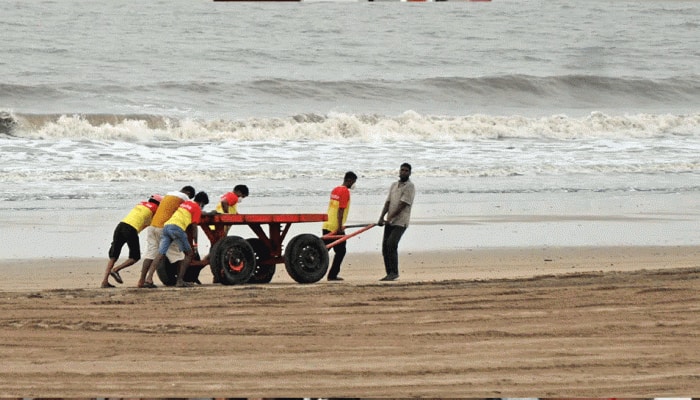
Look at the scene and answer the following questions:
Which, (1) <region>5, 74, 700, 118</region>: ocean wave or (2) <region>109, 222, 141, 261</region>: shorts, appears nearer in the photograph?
(2) <region>109, 222, 141, 261</region>: shorts

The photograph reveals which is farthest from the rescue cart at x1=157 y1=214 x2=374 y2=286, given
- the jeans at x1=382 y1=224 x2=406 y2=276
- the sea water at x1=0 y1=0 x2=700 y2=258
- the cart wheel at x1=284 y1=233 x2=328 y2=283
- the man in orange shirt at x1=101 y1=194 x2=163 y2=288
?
the sea water at x1=0 y1=0 x2=700 y2=258

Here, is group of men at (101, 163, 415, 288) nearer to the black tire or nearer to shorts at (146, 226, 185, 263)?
shorts at (146, 226, 185, 263)

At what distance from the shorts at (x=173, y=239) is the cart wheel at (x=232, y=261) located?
30cm

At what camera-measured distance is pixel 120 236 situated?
11867mm

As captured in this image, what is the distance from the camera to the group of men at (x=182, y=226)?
1153 cm

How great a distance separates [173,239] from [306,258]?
1.45 meters

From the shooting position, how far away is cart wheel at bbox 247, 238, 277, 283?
1223 centimetres

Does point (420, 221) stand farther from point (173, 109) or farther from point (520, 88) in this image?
point (520, 88)

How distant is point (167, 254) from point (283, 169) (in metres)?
11.1

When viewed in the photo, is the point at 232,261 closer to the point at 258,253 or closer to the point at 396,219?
the point at 258,253

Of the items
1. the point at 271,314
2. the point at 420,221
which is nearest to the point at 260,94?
the point at 420,221

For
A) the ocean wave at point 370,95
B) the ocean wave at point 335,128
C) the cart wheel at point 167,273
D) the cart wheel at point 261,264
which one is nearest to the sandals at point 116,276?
the cart wheel at point 167,273

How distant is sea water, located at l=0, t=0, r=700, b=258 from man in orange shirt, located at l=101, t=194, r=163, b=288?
232cm

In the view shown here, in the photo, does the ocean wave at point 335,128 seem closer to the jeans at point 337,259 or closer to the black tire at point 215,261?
the jeans at point 337,259
